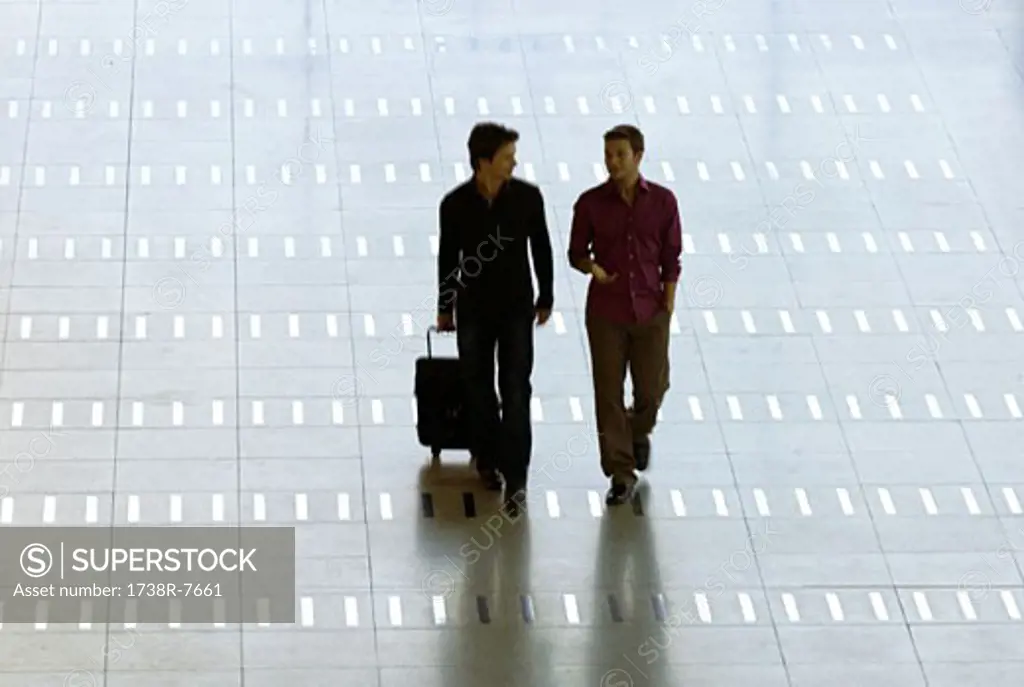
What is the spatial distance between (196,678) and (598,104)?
5.64 m

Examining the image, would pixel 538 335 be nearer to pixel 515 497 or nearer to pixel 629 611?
pixel 515 497

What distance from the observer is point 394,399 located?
11555 mm

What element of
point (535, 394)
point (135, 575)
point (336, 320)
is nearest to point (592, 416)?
point (535, 394)

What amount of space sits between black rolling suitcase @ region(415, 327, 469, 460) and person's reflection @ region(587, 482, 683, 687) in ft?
2.55

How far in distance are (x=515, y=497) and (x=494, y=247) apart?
119cm

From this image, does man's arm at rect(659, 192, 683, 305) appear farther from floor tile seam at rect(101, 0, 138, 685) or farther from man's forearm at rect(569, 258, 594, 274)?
floor tile seam at rect(101, 0, 138, 685)

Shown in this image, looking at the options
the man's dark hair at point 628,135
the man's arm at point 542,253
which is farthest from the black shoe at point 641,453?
the man's dark hair at point 628,135

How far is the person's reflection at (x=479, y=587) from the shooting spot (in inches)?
386

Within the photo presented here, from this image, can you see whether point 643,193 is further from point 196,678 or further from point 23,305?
point 23,305

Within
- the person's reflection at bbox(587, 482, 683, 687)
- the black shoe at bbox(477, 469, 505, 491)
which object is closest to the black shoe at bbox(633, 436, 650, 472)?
the person's reflection at bbox(587, 482, 683, 687)

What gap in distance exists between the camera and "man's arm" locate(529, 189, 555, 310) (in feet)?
34.1

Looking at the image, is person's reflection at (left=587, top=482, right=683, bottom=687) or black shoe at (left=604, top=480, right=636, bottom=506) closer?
person's reflection at (left=587, top=482, right=683, bottom=687)
